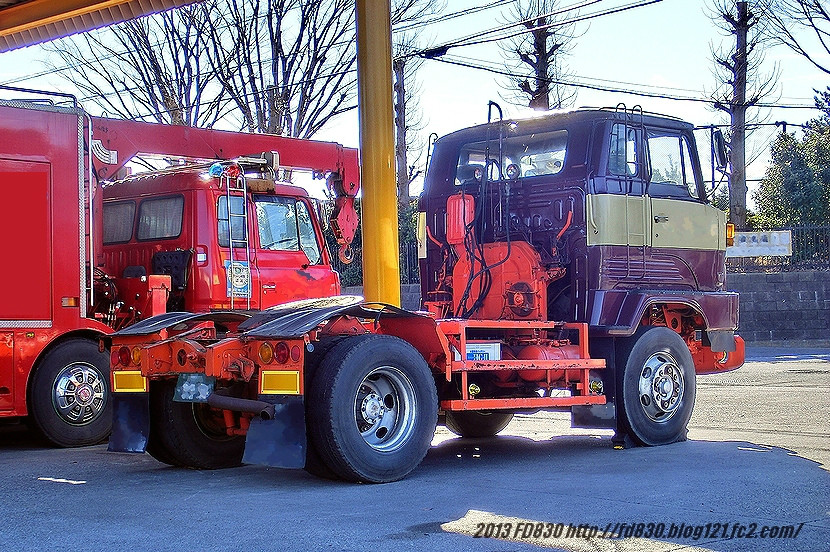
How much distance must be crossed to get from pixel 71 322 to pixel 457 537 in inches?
243

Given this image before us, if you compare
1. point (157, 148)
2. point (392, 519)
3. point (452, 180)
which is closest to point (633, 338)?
point (452, 180)

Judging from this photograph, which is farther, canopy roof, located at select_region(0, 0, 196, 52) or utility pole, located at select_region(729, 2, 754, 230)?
utility pole, located at select_region(729, 2, 754, 230)

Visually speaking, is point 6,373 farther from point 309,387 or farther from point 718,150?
point 718,150

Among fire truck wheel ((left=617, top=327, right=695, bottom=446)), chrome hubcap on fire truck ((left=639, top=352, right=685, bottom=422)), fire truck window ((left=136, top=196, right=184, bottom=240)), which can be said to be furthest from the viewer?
fire truck window ((left=136, top=196, right=184, bottom=240))

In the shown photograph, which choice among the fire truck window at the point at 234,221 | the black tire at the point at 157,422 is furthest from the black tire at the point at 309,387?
the fire truck window at the point at 234,221

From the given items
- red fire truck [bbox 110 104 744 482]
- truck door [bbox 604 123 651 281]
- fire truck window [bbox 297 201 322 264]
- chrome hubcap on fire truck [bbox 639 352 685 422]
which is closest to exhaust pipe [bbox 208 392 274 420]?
red fire truck [bbox 110 104 744 482]

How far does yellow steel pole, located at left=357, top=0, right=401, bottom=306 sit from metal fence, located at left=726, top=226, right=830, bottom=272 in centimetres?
1672

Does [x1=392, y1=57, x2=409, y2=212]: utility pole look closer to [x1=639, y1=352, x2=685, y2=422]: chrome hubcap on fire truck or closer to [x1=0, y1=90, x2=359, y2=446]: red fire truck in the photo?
[x1=0, y1=90, x2=359, y2=446]: red fire truck

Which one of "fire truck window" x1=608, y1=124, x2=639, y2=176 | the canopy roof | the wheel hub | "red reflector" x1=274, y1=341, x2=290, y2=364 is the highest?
the canopy roof

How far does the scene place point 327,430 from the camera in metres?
7.57

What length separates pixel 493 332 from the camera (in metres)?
9.62

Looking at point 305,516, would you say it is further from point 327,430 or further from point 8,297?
point 8,297

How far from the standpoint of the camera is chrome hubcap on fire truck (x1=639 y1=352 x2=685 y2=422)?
1013 centimetres

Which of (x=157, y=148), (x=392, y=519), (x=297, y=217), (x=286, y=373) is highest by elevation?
(x=157, y=148)
